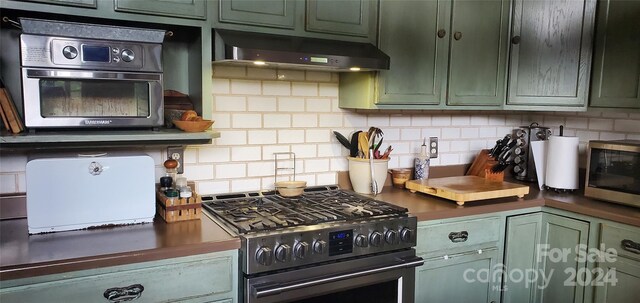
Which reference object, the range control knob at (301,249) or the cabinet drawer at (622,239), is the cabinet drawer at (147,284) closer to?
the range control knob at (301,249)

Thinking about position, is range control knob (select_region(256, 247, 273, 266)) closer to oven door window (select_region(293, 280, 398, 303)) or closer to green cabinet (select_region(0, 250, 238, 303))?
green cabinet (select_region(0, 250, 238, 303))

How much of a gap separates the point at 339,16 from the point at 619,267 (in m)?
1.79

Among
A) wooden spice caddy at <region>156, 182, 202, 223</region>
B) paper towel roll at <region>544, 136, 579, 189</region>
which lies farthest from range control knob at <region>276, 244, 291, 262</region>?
paper towel roll at <region>544, 136, 579, 189</region>

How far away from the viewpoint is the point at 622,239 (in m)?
2.32

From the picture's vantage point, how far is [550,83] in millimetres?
2791

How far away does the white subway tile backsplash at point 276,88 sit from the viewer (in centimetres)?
250

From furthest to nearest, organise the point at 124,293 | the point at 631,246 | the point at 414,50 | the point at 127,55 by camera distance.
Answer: the point at 414,50, the point at 631,246, the point at 127,55, the point at 124,293

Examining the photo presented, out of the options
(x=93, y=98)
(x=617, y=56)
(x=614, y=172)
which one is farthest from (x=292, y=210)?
(x=617, y=56)

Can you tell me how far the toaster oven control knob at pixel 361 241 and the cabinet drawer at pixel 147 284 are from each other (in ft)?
1.76

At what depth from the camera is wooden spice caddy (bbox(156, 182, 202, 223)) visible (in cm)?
201

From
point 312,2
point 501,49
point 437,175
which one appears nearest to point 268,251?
point 312,2

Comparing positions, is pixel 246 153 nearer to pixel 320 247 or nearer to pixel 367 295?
pixel 320 247

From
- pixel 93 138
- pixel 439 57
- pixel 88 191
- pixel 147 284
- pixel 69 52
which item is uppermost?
pixel 439 57

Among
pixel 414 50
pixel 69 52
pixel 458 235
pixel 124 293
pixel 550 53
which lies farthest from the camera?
pixel 550 53
